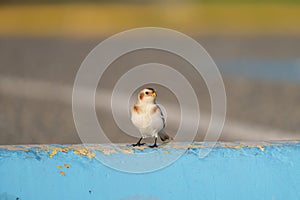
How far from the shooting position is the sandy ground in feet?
23.0

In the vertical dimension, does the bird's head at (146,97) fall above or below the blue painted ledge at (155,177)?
above

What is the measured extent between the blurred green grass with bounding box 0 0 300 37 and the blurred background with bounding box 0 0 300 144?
1.1 inches

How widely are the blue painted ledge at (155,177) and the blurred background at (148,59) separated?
10.8ft

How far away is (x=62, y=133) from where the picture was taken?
23.1 ft

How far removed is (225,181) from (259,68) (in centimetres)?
887

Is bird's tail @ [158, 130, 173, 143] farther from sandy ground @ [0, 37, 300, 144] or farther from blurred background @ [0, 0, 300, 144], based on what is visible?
blurred background @ [0, 0, 300, 144]

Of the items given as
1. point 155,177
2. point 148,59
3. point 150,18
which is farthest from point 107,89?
point 150,18

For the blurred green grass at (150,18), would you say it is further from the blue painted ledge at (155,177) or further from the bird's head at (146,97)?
the blue painted ledge at (155,177)

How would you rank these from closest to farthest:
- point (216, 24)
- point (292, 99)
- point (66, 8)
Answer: point (292, 99) → point (216, 24) → point (66, 8)

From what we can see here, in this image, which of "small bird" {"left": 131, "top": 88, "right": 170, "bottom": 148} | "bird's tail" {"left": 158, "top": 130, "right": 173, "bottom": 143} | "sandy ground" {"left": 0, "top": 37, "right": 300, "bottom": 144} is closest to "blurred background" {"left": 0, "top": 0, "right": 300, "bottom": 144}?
"sandy ground" {"left": 0, "top": 37, "right": 300, "bottom": 144}

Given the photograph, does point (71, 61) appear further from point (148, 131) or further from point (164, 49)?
point (148, 131)

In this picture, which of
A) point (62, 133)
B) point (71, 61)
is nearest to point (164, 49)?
point (71, 61)

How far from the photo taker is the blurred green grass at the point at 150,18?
17531 mm

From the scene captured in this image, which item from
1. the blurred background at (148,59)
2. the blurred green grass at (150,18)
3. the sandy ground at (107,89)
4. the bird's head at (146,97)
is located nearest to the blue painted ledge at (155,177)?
the bird's head at (146,97)
